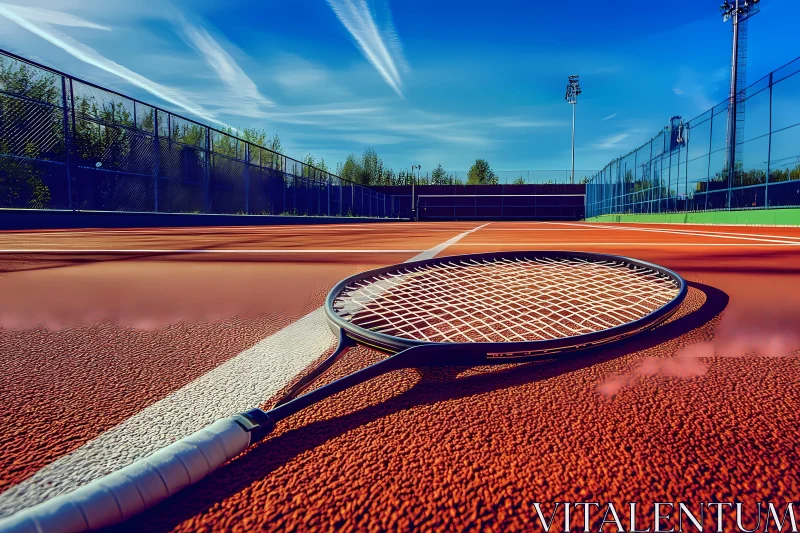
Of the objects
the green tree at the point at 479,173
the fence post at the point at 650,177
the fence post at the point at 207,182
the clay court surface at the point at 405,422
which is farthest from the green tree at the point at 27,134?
the green tree at the point at 479,173

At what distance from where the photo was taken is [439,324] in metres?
1.33

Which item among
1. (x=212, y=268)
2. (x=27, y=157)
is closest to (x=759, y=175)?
(x=212, y=268)

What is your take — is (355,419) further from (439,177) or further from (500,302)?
(439,177)

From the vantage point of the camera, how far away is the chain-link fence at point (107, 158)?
29.1ft

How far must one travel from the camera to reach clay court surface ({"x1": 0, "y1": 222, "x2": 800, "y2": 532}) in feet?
1.75

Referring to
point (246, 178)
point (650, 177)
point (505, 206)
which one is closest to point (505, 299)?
point (246, 178)

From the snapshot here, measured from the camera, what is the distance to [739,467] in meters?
0.59

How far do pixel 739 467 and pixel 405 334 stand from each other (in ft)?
2.38

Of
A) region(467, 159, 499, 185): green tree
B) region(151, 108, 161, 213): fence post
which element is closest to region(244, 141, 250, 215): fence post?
region(151, 108, 161, 213): fence post

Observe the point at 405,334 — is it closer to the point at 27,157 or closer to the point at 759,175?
the point at 27,157

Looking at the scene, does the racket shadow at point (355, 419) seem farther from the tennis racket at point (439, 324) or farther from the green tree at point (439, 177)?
the green tree at point (439, 177)

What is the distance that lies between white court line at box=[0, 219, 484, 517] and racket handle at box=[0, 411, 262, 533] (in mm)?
74

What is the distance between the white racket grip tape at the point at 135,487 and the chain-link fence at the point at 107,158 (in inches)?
407

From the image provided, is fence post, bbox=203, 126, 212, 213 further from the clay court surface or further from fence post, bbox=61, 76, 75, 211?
the clay court surface
